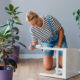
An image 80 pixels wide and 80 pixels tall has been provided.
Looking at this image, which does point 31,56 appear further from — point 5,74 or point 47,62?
point 5,74

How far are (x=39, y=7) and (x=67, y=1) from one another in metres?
0.50

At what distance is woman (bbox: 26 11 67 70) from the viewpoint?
2.56 metres

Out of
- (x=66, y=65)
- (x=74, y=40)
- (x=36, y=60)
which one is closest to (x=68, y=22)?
(x=74, y=40)

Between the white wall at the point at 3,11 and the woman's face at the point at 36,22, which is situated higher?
the white wall at the point at 3,11

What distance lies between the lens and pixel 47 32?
8.80ft

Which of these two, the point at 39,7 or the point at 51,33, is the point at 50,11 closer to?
the point at 39,7

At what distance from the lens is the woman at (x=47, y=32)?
2.56 metres

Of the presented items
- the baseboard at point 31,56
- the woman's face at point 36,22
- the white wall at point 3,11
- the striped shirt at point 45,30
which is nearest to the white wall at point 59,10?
the white wall at point 3,11

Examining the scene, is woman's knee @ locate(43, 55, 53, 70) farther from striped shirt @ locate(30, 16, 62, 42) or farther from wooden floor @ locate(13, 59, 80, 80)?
striped shirt @ locate(30, 16, 62, 42)

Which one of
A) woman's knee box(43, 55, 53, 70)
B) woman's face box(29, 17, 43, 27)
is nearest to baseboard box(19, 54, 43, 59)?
woman's knee box(43, 55, 53, 70)

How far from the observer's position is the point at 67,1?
11.8ft

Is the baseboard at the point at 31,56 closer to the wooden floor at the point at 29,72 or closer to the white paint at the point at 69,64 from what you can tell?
the wooden floor at the point at 29,72

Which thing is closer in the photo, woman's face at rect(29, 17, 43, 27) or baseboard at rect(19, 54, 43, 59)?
woman's face at rect(29, 17, 43, 27)

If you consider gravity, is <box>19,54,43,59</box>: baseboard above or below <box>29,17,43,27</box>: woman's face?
below
